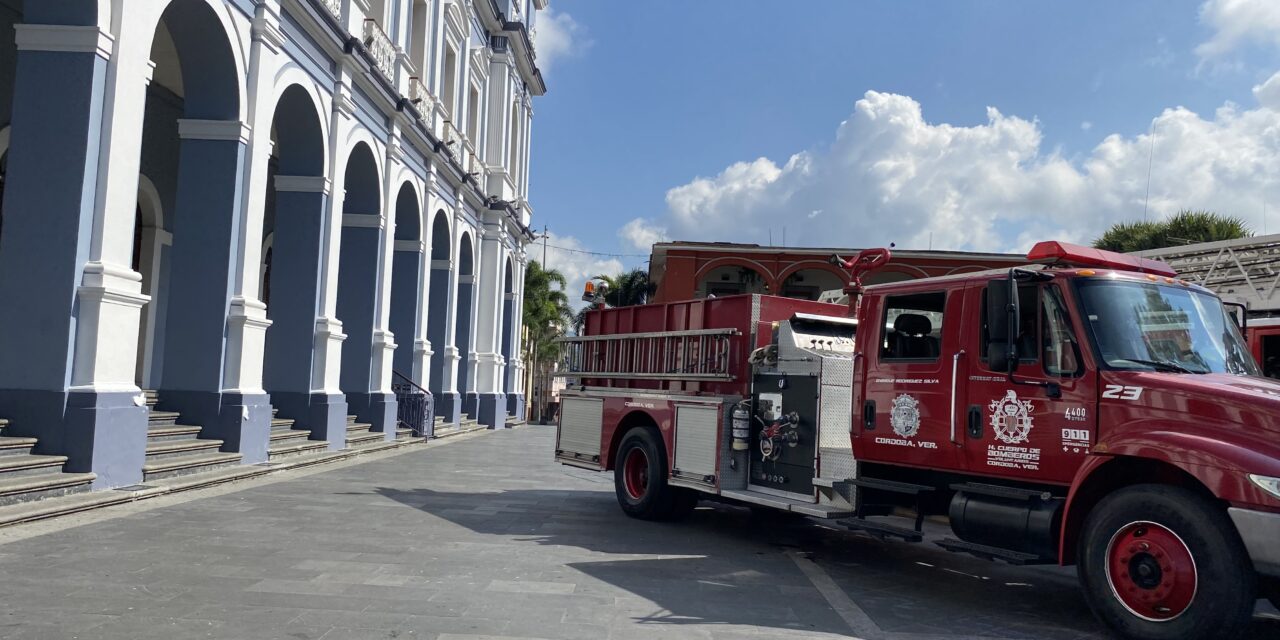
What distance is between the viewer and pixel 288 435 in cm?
1427

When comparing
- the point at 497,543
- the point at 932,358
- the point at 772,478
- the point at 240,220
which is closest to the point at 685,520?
the point at 772,478

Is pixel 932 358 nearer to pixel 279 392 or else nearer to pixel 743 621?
pixel 743 621

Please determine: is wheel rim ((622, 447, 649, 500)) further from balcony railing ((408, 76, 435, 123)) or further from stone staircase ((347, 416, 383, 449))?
balcony railing ((408, 76, 435, 123))

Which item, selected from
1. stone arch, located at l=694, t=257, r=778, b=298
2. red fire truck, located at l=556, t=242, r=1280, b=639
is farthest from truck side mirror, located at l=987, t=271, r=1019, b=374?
stone arch, located at l=694, t=257, r=778, b=298

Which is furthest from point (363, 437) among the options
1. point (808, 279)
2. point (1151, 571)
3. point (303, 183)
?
point (808, 279)

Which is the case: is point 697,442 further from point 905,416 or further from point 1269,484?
point 1269,484

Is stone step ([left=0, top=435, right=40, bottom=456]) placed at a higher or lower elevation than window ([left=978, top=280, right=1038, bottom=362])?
lower

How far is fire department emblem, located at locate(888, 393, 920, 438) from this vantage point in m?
7.21

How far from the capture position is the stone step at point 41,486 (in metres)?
7.98

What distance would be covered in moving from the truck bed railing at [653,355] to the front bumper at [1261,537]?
4.81 m

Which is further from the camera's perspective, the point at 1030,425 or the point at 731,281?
the point at 731,281

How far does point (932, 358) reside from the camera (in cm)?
721

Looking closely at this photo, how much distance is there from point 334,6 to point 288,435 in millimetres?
6865

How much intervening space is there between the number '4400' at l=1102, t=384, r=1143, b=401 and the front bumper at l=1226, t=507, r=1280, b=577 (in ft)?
3.08
